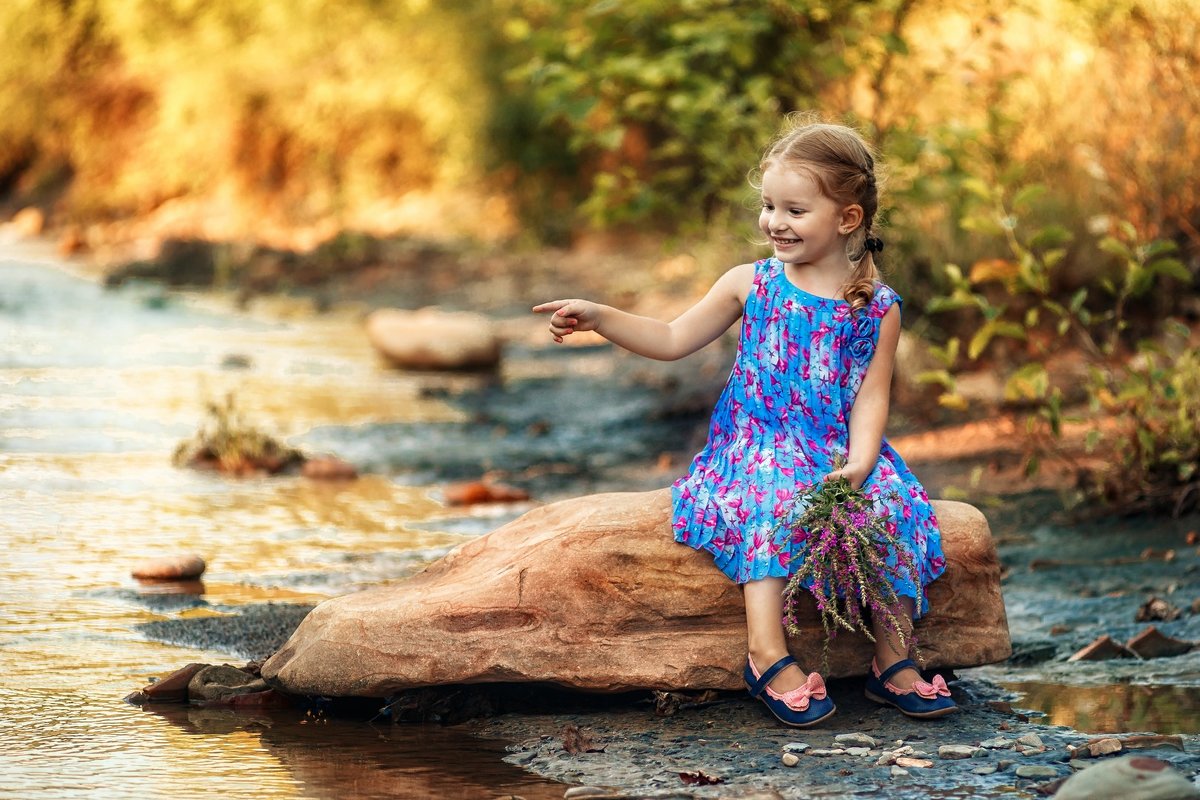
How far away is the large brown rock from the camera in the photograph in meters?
3.80

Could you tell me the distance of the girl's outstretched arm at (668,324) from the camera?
388 cm

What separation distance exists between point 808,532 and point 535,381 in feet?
26.3

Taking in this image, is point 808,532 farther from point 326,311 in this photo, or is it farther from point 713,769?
point 326,311

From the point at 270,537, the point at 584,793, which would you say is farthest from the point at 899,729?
the point at 270,537

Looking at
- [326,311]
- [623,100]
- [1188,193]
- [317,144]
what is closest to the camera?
[1188,193]

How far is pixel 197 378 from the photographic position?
1147 centimetres

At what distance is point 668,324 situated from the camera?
13.2 ft

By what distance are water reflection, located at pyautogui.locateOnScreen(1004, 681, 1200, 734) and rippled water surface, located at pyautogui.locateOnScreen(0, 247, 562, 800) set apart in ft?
4.72

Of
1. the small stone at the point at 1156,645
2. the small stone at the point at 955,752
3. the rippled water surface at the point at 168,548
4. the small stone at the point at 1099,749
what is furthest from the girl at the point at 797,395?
the small stone at the point at 1156,645

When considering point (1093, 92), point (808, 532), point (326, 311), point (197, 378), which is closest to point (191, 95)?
point (326, 311)

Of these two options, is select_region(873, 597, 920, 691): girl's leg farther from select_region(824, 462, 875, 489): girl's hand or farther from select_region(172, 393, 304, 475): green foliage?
select_region(172, 393, 304, 475): green foliage

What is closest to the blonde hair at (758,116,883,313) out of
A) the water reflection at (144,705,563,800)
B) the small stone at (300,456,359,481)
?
the water reflection at (144,705,563,800)

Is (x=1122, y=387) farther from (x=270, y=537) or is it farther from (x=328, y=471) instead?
(x=328, y=471)

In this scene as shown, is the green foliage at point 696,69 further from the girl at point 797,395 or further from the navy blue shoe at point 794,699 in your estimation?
the navy blue shoe at point 794,699
